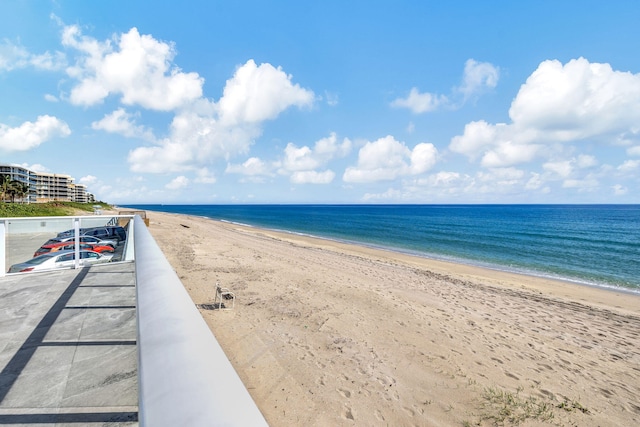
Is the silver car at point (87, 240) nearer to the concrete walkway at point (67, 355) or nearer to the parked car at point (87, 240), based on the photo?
the parked car at point (87, 240)

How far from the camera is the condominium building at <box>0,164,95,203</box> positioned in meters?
86.0

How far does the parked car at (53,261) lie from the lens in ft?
21.8

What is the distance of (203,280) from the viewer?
11469 millimetres

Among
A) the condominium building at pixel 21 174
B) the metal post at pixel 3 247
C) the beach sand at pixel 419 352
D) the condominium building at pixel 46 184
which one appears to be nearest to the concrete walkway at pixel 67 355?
the metal post at pixel 3 247

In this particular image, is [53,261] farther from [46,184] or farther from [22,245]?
[46,184]

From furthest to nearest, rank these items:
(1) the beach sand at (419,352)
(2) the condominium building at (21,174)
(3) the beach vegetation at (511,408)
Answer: (2) the condominium building at (21,174) → (1) the beach sand at (419,352) → (3) the beach vegetation at (511,408)

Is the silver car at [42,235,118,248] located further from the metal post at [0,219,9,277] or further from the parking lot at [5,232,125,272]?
the metal post at [0,219,9,277]

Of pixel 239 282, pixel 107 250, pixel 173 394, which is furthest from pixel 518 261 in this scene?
pixel 173 394

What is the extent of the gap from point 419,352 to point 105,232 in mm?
8808

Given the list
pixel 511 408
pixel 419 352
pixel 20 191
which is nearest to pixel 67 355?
pixel 419 352

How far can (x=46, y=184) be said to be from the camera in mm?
103625

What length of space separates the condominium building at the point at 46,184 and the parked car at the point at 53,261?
328 feet

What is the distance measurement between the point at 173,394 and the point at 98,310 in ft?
17.2

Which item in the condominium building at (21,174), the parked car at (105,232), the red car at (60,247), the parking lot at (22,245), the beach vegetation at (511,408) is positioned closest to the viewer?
the beach vegetation at (511,408)
